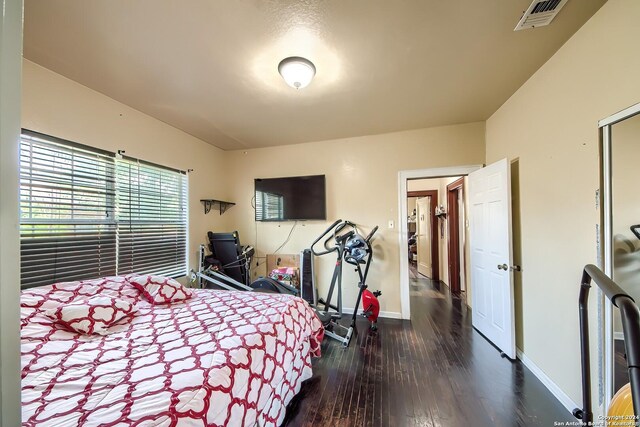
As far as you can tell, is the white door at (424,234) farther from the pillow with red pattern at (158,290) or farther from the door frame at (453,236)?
the pillow with red pattern at (158,290)

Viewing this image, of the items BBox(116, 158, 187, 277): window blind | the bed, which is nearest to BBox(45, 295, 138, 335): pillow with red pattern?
the bed

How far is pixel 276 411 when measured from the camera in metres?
1.55

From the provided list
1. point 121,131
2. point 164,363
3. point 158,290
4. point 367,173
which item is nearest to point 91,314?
point 158,290

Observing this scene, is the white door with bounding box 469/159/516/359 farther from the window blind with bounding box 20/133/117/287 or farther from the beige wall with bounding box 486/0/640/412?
the window blind with bounding box 20/133/117/287

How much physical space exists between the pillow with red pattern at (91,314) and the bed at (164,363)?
4 centimetres

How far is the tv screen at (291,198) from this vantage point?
3.77m

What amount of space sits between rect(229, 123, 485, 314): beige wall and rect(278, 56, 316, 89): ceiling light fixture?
6.02 ft

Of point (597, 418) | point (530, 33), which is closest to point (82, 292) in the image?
point (597, 418)

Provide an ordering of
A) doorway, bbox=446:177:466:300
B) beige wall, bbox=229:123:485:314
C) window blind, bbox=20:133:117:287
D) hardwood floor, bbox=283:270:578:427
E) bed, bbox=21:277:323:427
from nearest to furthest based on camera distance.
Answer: bed, bbox=21:277:323:427, hardwood floor, bbox=283:270:578:427, window blind, bbox=20:133:117:287, beige wall, bbox=229:123:485:314, doorway, bbox=446:177:466:300

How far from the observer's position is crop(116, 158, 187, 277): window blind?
2.56 m

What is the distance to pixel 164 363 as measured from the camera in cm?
122

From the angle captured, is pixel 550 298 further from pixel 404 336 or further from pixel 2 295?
pixel 2 295

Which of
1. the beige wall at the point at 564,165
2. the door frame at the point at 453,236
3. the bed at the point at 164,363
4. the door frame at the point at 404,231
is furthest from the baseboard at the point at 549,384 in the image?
the door frame at the point at 453,236

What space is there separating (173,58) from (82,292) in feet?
6.16
